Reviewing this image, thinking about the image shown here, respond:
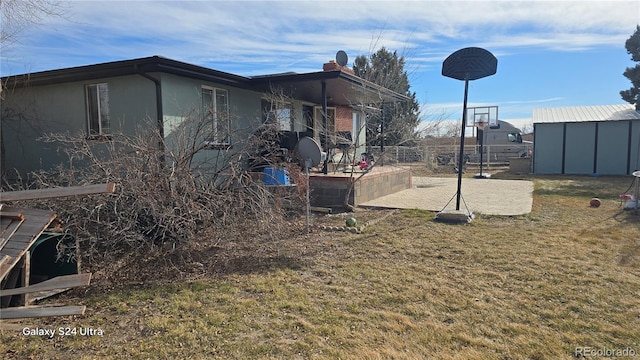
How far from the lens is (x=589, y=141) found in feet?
57.0

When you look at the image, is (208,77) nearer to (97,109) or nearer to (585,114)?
(97,109)

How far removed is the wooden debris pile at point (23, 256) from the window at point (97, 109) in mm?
5512

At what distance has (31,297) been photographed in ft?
11.7

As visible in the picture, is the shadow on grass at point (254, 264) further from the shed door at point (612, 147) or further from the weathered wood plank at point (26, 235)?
the shed door at point (612, 147)

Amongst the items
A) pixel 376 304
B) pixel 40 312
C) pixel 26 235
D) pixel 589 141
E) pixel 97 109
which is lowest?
pixel 376 304

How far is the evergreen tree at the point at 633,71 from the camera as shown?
21047 mm

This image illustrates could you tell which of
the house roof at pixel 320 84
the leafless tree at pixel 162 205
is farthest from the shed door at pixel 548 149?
Result: the leafless tree at pixel 162 205

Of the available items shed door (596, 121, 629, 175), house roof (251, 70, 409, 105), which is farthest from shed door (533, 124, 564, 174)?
house roof (251, 70, 409, 105)

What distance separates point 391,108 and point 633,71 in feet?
47.2

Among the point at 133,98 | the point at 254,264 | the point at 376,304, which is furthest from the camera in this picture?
the point at 133,98

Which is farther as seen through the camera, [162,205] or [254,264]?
→ [254,264]

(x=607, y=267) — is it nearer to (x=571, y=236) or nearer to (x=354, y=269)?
(x=571, y=236)

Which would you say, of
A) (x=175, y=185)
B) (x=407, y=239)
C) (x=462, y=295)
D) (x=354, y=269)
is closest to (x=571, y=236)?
(x=407, y=239)

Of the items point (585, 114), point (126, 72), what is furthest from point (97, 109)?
point (585, 114)
